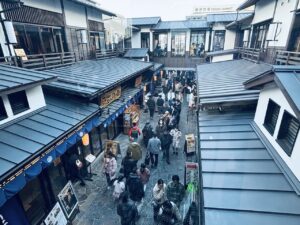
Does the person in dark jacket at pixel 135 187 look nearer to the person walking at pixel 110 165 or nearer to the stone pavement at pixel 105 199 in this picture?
the stone pavement at pixel 105 199

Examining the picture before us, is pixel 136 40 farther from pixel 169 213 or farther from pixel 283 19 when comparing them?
pixel 169 213

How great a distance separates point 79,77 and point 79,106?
8.90 feet

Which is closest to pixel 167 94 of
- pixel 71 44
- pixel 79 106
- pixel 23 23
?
pixel 71 44

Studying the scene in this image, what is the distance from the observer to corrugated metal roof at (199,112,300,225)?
427 cm

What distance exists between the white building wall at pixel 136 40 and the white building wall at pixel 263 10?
1653cm

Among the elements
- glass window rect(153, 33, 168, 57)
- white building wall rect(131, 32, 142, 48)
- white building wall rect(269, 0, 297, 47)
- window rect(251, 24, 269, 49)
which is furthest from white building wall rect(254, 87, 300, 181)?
white building wall rect(131, 32, 142, 48)

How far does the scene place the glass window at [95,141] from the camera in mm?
11704

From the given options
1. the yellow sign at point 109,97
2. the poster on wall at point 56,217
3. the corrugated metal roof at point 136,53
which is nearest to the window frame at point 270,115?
the poster on wall at point 56,217

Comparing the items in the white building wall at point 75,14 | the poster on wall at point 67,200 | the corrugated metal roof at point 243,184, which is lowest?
the poster on wall at point 67,200

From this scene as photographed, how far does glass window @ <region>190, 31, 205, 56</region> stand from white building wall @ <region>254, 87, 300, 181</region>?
22.8m

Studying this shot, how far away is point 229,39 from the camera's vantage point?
2661 cm

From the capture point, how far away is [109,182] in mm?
9492

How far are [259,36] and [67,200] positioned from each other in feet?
65.8

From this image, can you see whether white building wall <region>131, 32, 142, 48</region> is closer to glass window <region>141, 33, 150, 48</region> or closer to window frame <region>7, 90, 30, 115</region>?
glass window <region>141, 33, 150, 48</region>
